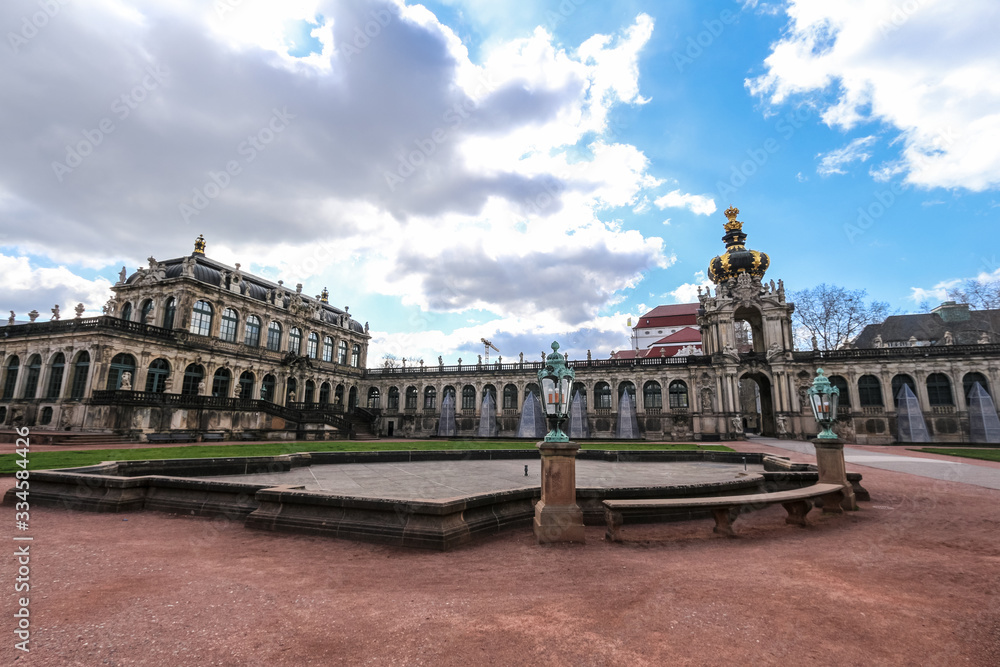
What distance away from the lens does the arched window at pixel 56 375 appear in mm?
33000

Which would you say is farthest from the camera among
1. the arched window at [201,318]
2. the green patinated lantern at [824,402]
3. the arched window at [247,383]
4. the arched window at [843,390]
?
the arched window at [247,383]

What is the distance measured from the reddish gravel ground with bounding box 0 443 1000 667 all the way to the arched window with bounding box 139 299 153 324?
130ft

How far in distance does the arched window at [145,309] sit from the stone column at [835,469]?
4821 cm

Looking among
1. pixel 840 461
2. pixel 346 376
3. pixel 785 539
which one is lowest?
pixel 785 539

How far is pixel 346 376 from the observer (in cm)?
5709

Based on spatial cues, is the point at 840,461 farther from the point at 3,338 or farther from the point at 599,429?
the point at 3,338

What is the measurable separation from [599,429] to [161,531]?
44.3 meters

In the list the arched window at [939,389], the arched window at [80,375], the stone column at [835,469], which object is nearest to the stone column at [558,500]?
the stone column at [835,469]

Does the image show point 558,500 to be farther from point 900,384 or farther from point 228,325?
point 900,384

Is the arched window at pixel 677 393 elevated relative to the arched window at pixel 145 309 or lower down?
lower down

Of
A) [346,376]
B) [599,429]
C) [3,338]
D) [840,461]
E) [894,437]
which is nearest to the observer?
[840,461]

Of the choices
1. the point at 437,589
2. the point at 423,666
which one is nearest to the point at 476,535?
the point at 437,589

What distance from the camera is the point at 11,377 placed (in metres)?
35.4

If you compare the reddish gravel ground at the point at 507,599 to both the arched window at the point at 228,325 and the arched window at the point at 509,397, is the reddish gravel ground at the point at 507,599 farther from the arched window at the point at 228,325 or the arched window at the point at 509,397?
the arched window at the point at 509,397
